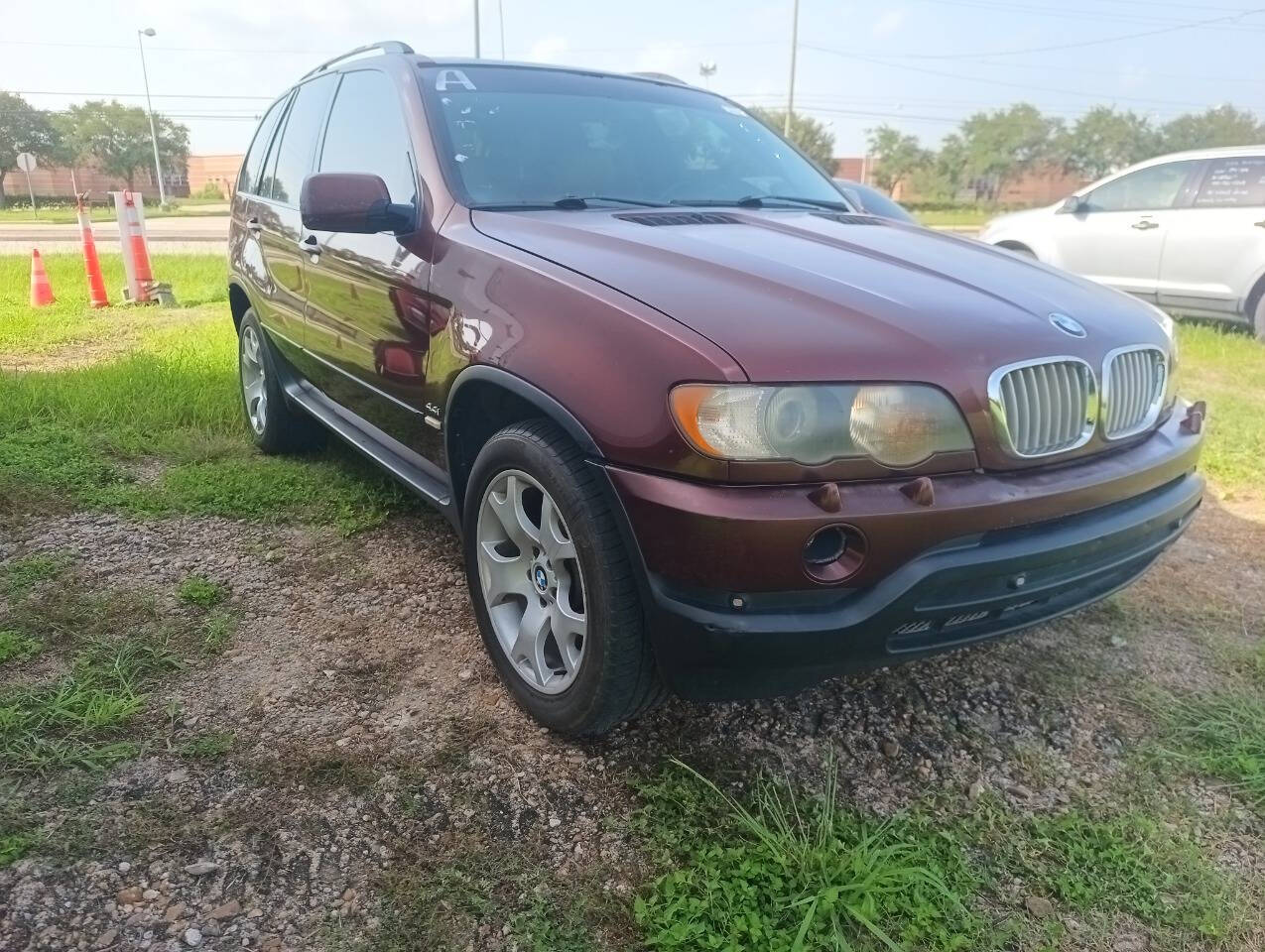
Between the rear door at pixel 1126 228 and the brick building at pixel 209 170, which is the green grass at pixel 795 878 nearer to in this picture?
the rear door at pixel 1126 228

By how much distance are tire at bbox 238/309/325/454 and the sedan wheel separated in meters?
2.17

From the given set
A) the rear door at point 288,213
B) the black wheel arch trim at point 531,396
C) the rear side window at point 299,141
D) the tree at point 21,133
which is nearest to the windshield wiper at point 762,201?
the black wheel arch trim at point 531,396

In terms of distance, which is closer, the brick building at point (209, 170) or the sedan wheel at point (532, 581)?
the sedan wheel at point (532, 581)

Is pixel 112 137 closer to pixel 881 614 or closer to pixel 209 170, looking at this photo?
pixel 209 170

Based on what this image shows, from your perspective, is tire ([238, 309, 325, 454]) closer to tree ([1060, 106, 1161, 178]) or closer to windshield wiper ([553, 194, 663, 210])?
windshield wiper ([553, 194, 663, 210])

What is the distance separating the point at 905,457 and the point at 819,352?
10.7 inches

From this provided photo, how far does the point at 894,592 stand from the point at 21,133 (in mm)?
65010

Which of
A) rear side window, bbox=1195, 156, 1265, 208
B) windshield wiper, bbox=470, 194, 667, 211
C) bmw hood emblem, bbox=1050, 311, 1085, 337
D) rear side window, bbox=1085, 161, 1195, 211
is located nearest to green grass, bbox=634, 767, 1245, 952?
bmw hood emblem, bbox=1050, 311, 1085, 337

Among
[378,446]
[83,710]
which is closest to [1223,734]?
[378,446]

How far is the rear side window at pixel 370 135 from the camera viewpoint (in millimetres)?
2920

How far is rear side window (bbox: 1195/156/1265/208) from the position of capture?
24.2 ft

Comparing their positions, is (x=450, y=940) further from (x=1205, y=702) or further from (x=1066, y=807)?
(x=1205, y=702)

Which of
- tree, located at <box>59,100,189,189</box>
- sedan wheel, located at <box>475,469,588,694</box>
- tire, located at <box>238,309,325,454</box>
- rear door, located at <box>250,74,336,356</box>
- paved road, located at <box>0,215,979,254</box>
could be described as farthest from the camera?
tree, located at <box>59,100,189,189</box>

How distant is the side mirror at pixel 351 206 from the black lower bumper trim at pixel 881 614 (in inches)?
56.9
